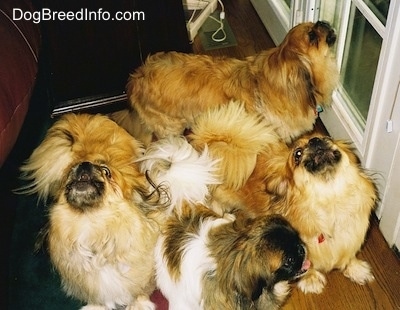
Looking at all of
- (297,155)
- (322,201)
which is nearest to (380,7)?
(297,155)

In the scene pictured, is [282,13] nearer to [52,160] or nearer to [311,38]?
[311,38]

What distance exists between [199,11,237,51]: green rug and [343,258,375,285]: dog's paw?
155cm

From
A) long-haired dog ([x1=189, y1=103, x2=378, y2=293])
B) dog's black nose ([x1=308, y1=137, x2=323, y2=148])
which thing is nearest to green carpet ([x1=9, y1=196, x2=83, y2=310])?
long-haired dog ([x1=189, y1=103, x2=378, y2=293])

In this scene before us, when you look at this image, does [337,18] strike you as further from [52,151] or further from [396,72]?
[52,151]

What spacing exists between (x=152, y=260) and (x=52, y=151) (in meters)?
0.53

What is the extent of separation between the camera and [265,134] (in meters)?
2.00

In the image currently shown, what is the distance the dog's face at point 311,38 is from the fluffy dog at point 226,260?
71cm

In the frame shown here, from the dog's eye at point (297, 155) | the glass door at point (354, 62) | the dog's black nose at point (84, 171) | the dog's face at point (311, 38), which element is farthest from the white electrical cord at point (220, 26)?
the dog's black nose at point (84, 171)

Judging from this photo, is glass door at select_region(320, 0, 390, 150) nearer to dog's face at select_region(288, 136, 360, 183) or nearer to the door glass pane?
the door glass pane

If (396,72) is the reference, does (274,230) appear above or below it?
below

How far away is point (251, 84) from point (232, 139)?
305 millimetres

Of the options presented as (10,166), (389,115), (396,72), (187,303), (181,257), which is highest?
(396,72)

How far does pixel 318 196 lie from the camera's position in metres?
1.61

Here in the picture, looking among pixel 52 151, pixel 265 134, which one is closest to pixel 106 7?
pixel 52 151
